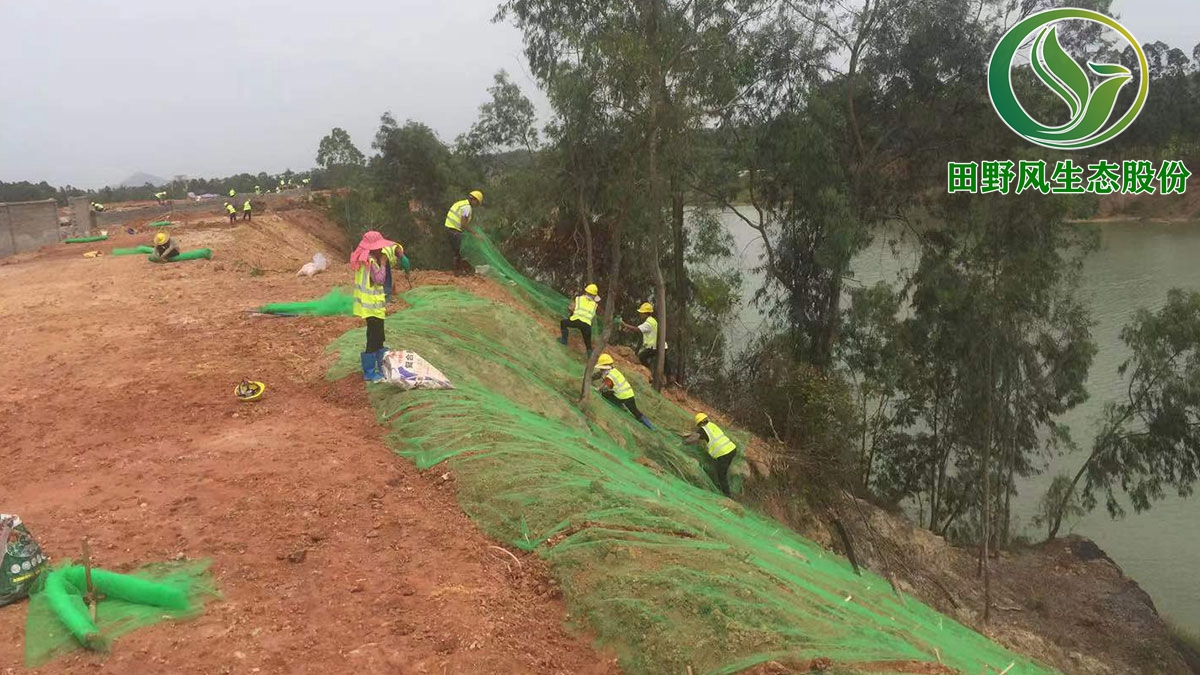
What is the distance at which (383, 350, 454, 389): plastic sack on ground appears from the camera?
6.32m

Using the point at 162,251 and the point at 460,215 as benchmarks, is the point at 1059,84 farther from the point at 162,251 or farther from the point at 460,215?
the point at 162,251

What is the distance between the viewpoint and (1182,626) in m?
13.7

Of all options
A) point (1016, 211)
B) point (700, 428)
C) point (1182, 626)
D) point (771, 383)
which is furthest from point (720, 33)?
point (1182, 626)

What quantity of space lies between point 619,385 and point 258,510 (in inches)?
218

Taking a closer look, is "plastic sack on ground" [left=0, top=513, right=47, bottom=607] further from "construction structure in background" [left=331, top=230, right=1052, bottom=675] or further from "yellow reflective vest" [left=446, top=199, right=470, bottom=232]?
"yellow reflective vest" [left=446, top=199, right=470, bottom=232]

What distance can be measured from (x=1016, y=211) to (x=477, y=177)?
13.0 meters

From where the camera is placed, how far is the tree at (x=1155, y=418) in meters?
13.7

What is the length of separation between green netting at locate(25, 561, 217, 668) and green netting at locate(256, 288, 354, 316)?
17.6ft

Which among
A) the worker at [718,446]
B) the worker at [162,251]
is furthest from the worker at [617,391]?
the worker at [162,251]

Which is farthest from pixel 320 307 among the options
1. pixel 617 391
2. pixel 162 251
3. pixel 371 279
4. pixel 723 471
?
pixel 162 251

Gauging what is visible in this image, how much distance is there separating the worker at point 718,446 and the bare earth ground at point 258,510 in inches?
177

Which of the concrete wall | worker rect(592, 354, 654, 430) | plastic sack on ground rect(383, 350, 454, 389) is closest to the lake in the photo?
worker rect(592, 354, 654, 430)

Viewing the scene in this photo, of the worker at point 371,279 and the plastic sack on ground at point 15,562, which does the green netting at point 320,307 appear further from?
the plastic sack on ground at point 15,562

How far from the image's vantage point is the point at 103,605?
348cm
